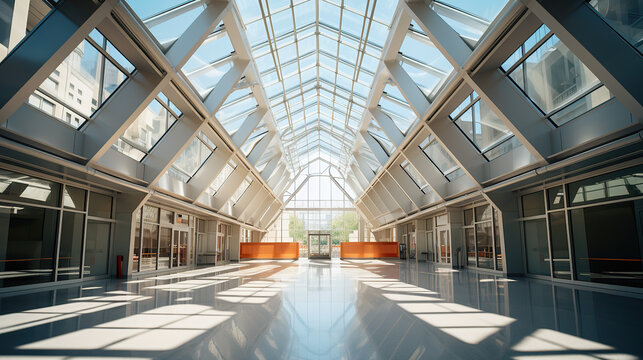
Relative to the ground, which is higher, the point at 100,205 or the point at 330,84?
the point at 330,84

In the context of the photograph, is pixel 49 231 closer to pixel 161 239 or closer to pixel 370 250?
pixel 161 239

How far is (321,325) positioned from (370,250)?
24.6 m

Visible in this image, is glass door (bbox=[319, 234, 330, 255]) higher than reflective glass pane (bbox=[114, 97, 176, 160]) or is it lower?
lower

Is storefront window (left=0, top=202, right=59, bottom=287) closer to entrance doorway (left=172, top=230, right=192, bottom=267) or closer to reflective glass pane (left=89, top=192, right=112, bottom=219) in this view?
Answer: reflective glass pane (left=89, top=192, right=112, bottom=219)

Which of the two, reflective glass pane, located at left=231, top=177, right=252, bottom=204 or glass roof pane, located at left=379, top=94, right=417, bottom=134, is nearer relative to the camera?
glass roof pane, located at left=379, top=94, right=417, bottom=134

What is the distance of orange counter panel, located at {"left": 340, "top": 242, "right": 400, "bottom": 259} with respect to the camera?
28.6 metres

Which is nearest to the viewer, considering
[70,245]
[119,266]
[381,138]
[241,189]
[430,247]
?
[70,245]

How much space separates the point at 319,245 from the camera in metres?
30.9

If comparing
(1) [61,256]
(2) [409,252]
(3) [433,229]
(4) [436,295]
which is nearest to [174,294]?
(1) [61,256]

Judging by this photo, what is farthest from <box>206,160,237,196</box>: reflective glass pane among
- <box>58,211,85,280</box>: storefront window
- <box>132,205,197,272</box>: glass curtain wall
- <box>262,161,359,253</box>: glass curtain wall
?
<box>262,161,359,253</box>: glass curtain wall

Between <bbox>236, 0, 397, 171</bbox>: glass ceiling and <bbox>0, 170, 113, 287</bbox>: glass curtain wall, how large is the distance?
23.2 feet

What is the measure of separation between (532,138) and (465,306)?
492 cm

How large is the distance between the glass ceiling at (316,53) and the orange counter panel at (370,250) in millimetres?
9345

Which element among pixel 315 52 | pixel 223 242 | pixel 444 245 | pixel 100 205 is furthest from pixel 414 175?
pixel 100 205
